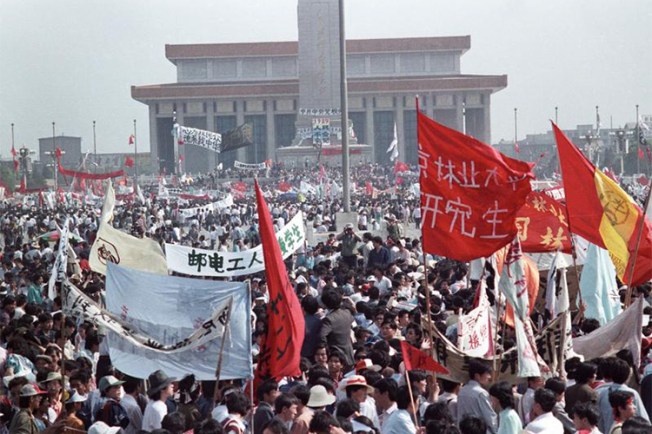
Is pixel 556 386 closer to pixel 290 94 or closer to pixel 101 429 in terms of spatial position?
pixel 101 429

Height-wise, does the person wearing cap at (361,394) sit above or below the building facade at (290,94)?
below

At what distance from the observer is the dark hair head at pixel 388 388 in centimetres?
625

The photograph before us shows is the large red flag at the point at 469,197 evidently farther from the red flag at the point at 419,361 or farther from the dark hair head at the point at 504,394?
the dark hair head at the point at 504,394

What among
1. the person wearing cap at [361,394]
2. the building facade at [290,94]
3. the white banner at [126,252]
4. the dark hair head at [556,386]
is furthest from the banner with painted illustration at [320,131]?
the dark hair head at [556,386]

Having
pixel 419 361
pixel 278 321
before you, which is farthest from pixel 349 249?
pixel 419 361

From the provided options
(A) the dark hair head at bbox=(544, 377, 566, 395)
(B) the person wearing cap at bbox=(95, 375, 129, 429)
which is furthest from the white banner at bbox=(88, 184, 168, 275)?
(A) the dark hair head at bbox=(544, 377, 566, 395)

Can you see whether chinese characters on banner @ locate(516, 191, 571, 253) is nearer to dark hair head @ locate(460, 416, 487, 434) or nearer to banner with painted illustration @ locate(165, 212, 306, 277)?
banner with painted illustration @ locate(165, 212, 306, 277)

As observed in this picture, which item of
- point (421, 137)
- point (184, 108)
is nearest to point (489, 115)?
point (184, 108)

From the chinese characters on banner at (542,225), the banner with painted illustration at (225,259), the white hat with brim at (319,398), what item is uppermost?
the chinese characters on banner at (542,225)

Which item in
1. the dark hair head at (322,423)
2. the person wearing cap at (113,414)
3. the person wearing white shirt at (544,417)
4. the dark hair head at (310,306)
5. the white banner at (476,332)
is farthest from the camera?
the dark hair head at (310,306)

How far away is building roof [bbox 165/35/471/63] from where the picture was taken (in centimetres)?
8262

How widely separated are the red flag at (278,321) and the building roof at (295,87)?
69.5m

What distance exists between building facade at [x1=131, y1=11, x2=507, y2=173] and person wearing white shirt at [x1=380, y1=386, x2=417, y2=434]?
215ft

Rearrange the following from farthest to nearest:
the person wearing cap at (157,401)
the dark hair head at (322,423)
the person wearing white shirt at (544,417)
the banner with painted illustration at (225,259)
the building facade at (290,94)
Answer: the building facade at (290,94)
the banner with painted illustration at (225,259)
the person wearing cap at (157,401)
the person wearing white shirt at (544,417)
the dark hair head at (322,423)
